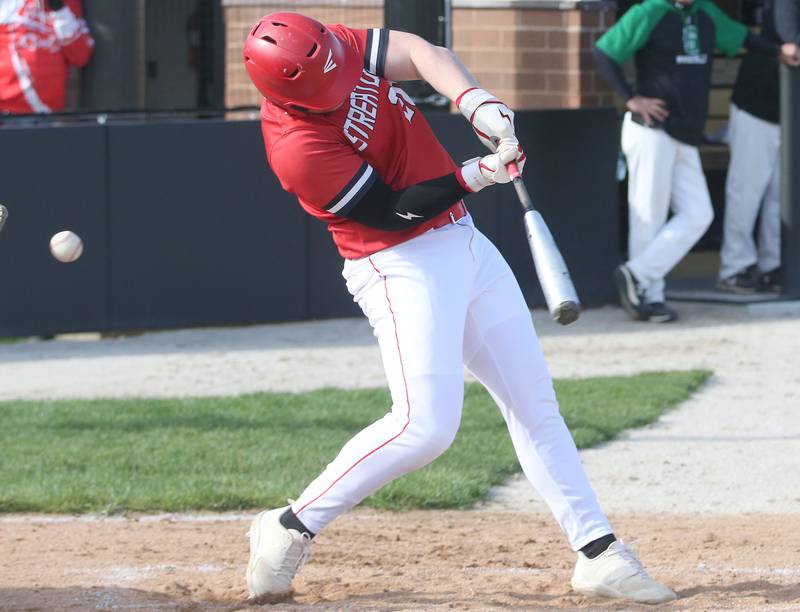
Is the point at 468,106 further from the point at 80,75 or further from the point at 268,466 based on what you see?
the point at 80,75

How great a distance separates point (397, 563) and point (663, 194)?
197 inches

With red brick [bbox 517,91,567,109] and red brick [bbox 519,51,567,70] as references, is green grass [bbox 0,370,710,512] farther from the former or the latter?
red brick [bbox 519,51,567,70]

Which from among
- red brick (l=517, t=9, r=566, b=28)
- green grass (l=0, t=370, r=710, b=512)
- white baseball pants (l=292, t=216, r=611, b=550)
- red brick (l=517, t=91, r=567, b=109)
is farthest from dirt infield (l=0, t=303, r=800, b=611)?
red brick (l=517, t=9, r=566, b=28)

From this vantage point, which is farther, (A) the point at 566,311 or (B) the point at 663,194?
(B) the point at 663,194

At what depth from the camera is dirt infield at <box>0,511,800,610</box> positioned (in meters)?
4.39

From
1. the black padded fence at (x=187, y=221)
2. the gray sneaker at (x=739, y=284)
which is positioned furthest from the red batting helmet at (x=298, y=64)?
the gray sneaker at (x=739, y=284)

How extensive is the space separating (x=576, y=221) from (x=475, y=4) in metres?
1.62

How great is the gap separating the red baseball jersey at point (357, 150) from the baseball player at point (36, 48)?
531 cm

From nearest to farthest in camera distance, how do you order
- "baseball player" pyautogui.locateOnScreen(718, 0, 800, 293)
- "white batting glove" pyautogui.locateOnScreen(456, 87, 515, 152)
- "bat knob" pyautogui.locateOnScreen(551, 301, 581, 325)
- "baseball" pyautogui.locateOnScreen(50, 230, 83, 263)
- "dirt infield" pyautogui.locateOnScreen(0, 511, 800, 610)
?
"bat knob" pyautogui.locateOnScreen(551, 301, 581, 325)
"white batting glove" pyautogui.locateOnScreen(456, 87, 515, 152)
"dirt infield" pyautogui.locateOnScreen(0, 511, 800, 610)
"baseball" pyautogui.locateOnScreen(50, 230, 83, 263)
"baseball player" pyautogui.locateOnScreen(718, 0, 800, 293)

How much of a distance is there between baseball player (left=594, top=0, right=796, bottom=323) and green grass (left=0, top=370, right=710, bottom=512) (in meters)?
1.51

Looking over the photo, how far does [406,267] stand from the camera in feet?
14.0

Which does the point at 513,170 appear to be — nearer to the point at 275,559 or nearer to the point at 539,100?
the point at 275,559

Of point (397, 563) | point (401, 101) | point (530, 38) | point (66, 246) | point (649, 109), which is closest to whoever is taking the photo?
point (401, 101)

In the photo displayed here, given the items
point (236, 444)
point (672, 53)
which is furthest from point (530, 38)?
point (236, 444)
